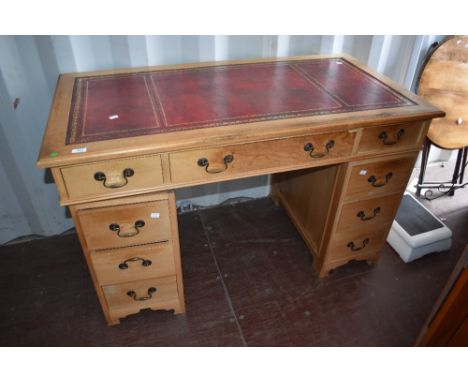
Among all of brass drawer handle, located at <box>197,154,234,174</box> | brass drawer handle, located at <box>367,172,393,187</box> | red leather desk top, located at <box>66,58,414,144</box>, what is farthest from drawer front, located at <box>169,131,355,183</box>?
brass drawer handle, located at <box>367,172,393,187</box>

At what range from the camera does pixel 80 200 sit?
128cm

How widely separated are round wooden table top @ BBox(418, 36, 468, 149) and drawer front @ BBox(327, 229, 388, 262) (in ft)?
2.79

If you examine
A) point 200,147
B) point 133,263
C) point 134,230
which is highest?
point 200,147

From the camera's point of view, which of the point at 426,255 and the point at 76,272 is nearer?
the point at 76,272

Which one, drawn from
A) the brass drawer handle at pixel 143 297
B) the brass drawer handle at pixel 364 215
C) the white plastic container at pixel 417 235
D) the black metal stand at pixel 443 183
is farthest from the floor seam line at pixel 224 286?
the black metal stand at pixel 443 183

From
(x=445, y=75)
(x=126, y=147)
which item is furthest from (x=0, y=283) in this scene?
(x=445, y=75)

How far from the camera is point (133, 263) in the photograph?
155 centimetres

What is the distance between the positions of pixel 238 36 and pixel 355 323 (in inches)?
61.2

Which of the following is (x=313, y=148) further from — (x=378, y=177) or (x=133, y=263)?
(x=133, y=263)

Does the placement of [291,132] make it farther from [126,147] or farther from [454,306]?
[454,306]

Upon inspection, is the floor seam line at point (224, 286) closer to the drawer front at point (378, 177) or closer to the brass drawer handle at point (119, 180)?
the drawer front at point (378, 177)

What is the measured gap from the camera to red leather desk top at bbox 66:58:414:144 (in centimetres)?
136

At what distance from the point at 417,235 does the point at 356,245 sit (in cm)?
43

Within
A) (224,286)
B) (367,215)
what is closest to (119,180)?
(224,286)
